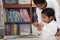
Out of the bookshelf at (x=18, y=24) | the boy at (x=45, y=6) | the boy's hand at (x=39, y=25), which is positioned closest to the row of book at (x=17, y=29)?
the bookshelf at (x=18, y=24)

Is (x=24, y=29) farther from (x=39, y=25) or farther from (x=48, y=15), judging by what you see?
(x=48, y=15)

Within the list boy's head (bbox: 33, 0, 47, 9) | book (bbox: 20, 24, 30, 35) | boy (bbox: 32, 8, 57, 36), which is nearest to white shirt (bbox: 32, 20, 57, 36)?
boy (bbox: 32, 8, 57, 36)

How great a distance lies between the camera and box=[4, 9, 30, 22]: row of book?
242 cm

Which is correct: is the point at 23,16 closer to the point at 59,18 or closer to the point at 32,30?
the point at 32,30

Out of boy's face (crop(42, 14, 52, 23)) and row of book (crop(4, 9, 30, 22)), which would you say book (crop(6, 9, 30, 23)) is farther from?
boy's face (crop(42, 14, 52, 23))

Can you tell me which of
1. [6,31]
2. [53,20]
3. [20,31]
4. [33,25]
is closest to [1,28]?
[6,31]

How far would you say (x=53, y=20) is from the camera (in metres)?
2.37

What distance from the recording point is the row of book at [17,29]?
244cm

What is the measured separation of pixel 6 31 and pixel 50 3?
689 millimetres

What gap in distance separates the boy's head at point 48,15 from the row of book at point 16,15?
213 mm

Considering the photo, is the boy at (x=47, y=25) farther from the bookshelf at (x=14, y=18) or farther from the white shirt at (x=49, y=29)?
the bookshelf at (x=14, y=18)

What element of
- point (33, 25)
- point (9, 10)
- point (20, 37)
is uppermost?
point (9, 10)

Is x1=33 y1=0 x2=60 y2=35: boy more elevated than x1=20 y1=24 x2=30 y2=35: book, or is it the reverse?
x1=33 y1=0 x2=60 y2=35: boy

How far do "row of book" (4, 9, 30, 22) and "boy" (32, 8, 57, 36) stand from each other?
0.20 metres
